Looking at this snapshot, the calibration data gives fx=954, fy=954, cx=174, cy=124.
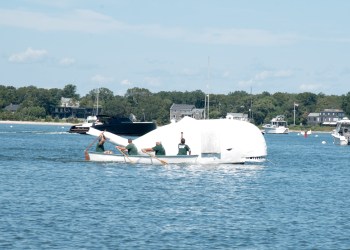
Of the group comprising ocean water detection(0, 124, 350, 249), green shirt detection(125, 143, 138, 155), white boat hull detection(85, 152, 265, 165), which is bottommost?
ocean water detection(0, 124, 350, 249)

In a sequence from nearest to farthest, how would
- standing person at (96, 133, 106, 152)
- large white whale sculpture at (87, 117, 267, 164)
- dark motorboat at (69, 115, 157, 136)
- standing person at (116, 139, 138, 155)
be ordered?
standing person at (116, 139, 138, 155) < standing person at (96, 133, 106, 152) < large white whale sculpture at (87, 117, 267, 164) < dark motorboat at (69, 115, 157, 136)

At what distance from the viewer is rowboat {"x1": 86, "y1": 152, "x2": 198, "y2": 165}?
69.4 m

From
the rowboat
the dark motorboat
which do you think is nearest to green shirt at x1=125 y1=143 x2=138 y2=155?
the rowboat

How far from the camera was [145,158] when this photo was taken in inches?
2773

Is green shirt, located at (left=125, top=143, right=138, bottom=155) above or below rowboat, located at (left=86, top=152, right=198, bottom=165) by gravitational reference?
above

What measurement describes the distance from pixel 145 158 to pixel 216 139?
627cm

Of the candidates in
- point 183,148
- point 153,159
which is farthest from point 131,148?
point 183,148

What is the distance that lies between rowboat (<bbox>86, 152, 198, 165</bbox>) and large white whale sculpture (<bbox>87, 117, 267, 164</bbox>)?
1.94 m

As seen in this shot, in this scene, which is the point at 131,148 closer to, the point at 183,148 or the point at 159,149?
the point at 159,149

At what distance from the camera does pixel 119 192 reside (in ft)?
164

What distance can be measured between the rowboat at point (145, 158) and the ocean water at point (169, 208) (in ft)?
3.30

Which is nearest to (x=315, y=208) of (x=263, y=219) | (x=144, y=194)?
(x=263, y=219)

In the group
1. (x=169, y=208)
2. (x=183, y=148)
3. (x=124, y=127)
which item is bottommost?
(x=169, y=208)

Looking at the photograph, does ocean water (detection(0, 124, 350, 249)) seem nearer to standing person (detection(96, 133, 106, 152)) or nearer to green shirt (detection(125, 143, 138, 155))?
green shirt (detection(125, 143, 138, 155))
